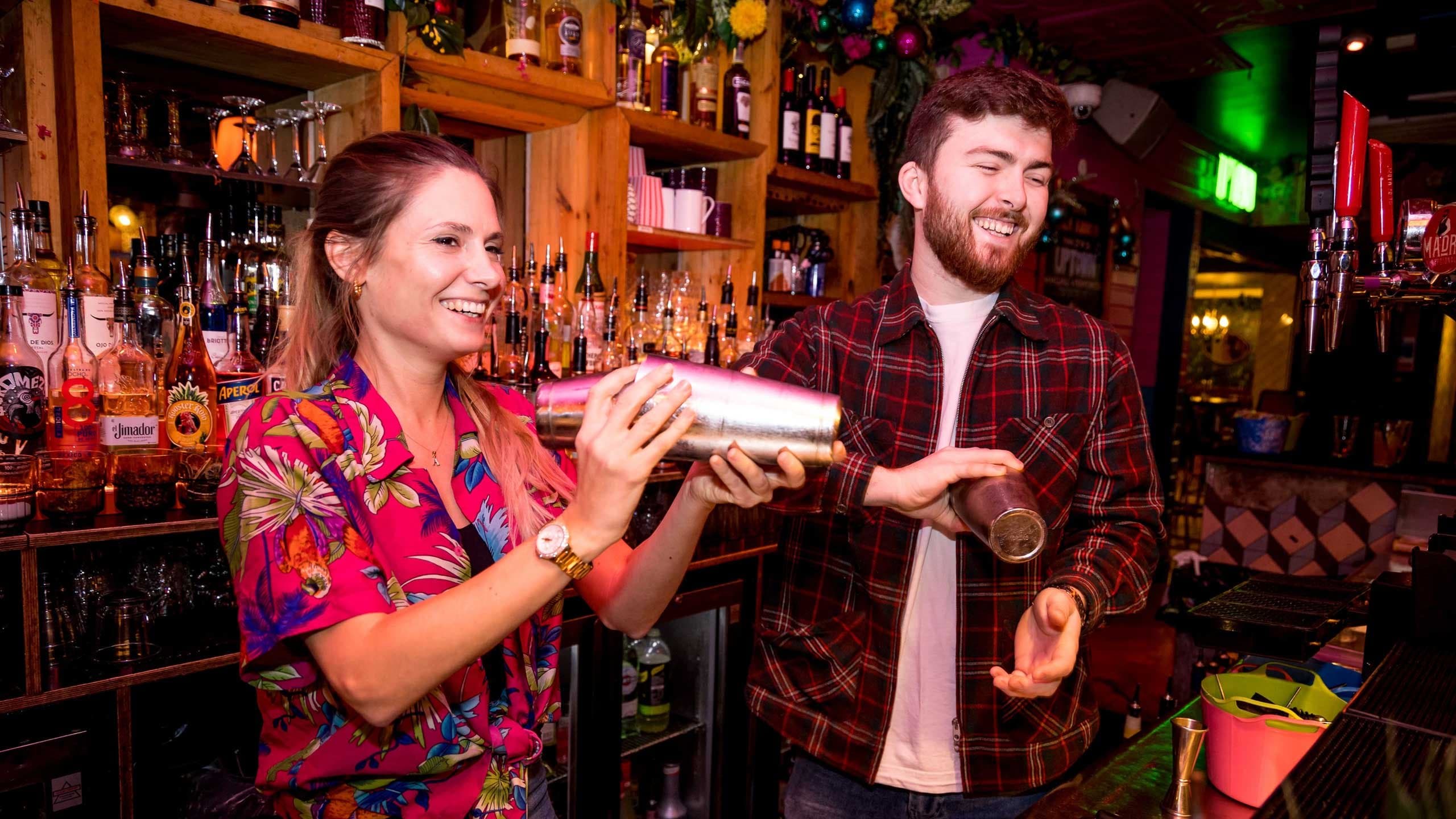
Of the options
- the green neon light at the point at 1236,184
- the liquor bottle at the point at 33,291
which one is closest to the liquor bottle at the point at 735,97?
the liquor bottle at the point at 33,291

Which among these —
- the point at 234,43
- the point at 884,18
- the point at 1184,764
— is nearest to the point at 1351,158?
the point at 1184,764

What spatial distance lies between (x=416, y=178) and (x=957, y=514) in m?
0.83

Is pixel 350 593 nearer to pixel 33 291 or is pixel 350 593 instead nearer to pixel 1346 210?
pixel 33 291

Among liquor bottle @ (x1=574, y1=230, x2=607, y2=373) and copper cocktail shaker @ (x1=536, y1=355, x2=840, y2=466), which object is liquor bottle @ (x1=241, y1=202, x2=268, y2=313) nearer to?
liquor bottle @ (x1=574, y1=230, x2=607, y2=373)

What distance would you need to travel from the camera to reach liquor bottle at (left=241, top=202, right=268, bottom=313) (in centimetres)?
221

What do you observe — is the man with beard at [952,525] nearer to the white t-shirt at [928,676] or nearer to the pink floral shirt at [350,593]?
the white t-shirt at [928,676]

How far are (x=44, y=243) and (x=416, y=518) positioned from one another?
51.5 inches

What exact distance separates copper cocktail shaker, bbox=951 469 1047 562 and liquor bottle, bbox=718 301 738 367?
2.00 metres

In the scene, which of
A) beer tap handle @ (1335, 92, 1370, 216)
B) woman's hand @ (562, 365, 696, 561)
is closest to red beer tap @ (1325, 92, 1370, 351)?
beer tap handle @ (1335, 92, 1370, 216)

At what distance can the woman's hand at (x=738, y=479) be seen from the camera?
100cm

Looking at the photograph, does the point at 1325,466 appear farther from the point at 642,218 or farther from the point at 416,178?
the point at 416,178

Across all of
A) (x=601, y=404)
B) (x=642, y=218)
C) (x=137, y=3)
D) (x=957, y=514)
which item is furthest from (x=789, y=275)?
(x=601, y=404)

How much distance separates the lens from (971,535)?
1.38m

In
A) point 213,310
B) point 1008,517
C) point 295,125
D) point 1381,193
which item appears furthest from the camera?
point 295,125
